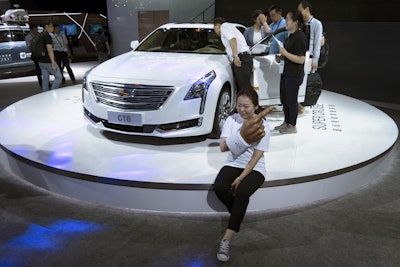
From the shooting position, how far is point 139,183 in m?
3.10

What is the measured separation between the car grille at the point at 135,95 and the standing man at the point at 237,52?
1043mm

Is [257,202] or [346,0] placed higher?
[346,0]

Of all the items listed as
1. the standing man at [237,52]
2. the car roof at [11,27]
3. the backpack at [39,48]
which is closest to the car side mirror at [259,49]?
the standing man at [237,52]

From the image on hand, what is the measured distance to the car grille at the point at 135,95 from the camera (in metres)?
3.85

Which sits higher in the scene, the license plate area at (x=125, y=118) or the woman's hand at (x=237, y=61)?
the woman's hand at (x=237, y=61)

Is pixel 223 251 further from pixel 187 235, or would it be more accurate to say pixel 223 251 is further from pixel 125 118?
pixel 125 118

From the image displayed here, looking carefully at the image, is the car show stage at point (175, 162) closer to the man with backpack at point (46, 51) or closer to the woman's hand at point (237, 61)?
the woman's hand at point (237, 61)

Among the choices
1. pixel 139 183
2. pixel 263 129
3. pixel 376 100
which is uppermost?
pixel 263 129

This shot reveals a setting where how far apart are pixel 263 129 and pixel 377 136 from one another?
2.63 meters

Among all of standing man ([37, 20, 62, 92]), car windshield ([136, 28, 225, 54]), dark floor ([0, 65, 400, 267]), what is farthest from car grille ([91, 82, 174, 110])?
standing man ([37, 20, 62, 92])

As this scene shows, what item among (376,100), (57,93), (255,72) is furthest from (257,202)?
(376,100)

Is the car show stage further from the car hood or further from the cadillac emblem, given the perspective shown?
the car hood

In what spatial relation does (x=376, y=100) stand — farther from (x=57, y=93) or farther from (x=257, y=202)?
(x=57, y=93)

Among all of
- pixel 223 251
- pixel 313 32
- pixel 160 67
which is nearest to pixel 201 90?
pixel 160 67
